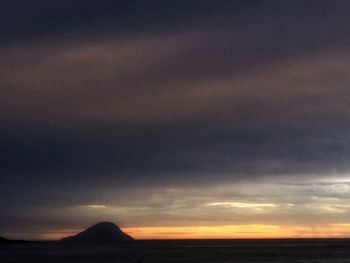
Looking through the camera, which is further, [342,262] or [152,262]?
[152,262]

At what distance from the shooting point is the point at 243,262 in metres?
139

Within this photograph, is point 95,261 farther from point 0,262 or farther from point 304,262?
point 304,262

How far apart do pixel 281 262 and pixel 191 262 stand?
65.0 ft

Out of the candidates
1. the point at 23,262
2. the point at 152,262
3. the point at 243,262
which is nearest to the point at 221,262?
the point at 243,262

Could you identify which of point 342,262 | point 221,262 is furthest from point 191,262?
point 342,262

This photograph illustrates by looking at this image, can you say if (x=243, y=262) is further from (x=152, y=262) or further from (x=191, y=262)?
(x=152, y=262)

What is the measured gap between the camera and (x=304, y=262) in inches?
5231

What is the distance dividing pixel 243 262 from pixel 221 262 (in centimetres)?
594

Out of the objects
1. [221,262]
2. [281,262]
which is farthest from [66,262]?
[281,262]

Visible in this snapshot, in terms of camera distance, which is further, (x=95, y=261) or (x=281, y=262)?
(x=95, y=261)

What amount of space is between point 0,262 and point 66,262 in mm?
14233

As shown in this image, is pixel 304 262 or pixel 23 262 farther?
pixel 23 262

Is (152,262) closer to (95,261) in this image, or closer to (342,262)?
(95,261)

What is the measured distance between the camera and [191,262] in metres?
141
